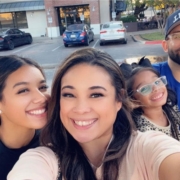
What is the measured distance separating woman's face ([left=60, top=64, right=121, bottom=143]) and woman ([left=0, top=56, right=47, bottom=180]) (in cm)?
30

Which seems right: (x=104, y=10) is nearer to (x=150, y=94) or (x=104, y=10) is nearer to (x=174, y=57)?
(x=174, y=57)

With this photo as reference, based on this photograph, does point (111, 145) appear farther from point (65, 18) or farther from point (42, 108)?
point (65, 18)

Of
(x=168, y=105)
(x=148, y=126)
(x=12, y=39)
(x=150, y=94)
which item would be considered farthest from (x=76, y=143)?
(x=12, y=39)

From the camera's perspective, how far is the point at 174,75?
251cm

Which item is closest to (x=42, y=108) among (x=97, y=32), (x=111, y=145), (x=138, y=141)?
(x=111, y=145)

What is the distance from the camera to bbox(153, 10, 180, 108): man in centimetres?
249

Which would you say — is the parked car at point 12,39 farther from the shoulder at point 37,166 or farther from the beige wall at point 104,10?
the shoulder at point 37,166

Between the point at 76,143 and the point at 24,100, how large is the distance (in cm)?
44

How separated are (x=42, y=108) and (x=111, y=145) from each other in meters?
0.53

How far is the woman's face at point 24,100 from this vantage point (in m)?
1.70

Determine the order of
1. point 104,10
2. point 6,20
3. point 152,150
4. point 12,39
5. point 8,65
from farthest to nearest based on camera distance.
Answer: point 6,20 < point 104,10 < point 12,39 < point 8,65 < point 152,150

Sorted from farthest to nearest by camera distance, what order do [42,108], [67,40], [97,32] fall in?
[97,32]
[67,40]
[42,108]

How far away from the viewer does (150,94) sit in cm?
217

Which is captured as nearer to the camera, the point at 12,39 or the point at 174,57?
the point at 174,57
